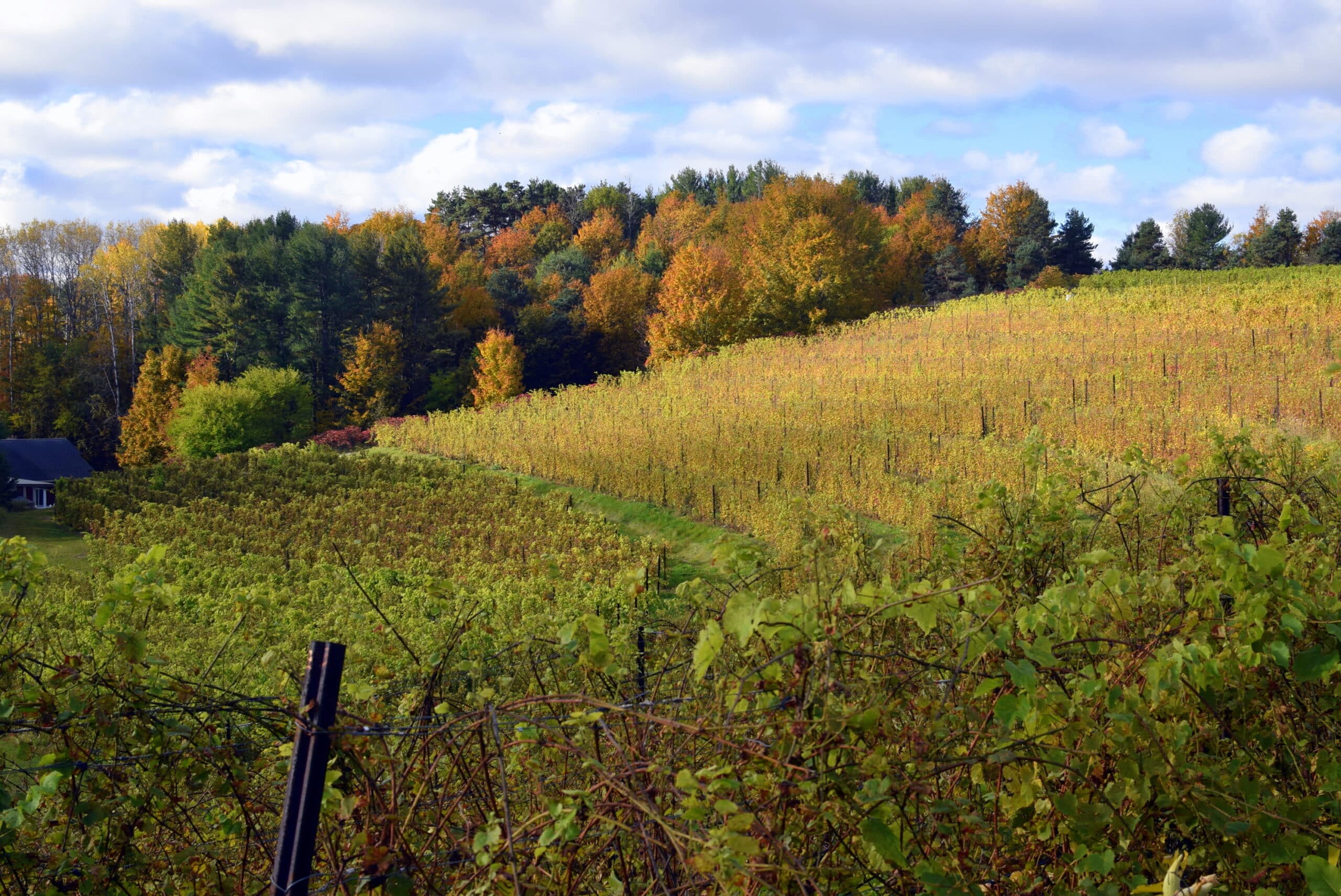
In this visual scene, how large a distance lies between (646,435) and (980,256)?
104 ft

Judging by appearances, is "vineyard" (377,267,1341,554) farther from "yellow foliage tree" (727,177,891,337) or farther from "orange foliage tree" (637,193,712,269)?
"orange foliage tree" (637,193,712,269)

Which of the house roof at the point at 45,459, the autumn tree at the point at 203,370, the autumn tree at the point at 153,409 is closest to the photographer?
the house roof at the point at 45,459

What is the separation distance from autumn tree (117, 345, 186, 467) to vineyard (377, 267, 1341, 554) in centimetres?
1439

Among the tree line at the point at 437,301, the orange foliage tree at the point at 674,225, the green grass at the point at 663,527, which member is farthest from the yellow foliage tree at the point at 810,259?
the green grass at the point at 663,527

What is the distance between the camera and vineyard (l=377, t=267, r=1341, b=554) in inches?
502

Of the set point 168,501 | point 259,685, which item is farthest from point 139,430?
point 259,685

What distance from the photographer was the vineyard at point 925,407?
12.8m

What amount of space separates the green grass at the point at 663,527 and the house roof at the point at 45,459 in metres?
21.0

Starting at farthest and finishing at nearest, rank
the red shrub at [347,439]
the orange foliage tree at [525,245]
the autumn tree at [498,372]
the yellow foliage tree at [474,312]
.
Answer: the orange foliage tree at [525,245] → the yellow foliage tree at [474,312] → the autumn tree at [498,372] → the red shrub at [347,439]

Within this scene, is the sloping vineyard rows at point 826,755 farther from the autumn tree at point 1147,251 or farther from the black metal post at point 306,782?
the autumn tree at point 1147,251

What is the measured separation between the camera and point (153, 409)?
33938 mm

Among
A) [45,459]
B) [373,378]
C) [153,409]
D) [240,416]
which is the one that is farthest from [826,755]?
[153,409]

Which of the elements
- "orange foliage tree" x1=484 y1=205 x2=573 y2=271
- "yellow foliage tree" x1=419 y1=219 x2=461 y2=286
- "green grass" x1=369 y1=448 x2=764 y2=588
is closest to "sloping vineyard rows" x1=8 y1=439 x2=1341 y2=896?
"green grass" x1=369 y1=448 x2=764 y2=588

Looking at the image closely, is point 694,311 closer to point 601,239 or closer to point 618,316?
point 618,316
